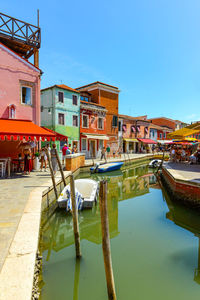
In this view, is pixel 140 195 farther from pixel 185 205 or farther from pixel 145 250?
pixel 145 250

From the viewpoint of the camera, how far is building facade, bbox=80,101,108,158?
77.2 feet

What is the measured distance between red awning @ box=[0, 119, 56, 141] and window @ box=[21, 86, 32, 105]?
195 centimetres

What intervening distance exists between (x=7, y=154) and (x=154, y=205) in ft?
30.7

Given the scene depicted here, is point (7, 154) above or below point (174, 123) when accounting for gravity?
below

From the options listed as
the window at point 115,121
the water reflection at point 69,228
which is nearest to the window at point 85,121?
the window at point 115,121

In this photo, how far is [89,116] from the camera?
2416 cm

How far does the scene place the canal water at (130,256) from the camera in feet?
11.6

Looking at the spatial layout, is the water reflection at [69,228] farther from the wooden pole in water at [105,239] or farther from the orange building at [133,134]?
the orange building at [133,134]

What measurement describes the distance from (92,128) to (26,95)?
12.6 meters

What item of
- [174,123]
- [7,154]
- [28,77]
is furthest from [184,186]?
[174,123]

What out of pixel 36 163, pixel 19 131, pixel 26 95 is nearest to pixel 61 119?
pixel 26 95

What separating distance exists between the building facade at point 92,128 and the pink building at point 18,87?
10671 mm

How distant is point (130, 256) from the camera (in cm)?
468

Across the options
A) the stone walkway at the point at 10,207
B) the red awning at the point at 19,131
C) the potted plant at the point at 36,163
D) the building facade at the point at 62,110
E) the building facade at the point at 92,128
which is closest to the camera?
the stone walkway at the point at 10,207
